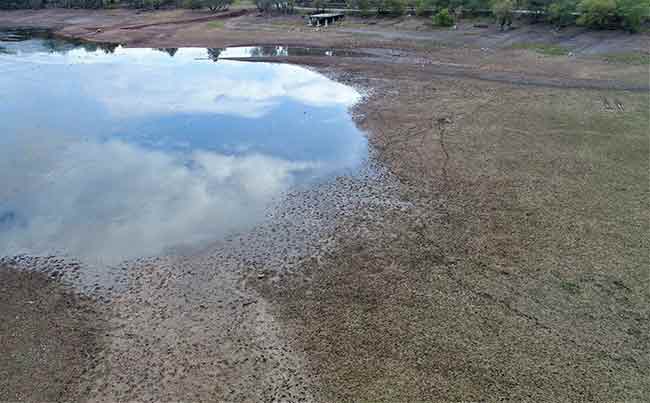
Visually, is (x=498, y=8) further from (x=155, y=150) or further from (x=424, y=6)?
(x=155, y=150)

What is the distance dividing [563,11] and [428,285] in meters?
46.5

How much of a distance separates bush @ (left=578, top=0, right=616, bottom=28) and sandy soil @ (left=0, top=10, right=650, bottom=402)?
77.0ft

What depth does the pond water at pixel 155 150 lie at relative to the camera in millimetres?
19078

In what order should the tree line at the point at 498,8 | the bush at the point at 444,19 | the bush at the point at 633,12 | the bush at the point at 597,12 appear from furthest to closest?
the bush at the point at 444,19 < the bush at the point at 597,12 < the tree line at the point at 498,8 < the bush at the point at 633,12

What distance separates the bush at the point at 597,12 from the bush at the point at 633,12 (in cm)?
75

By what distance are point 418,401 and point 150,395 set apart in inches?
265

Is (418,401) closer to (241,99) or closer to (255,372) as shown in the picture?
(255,372)

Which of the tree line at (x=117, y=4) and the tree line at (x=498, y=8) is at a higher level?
the tree line at (x=117, y=4)

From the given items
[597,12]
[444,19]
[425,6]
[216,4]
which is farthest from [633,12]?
[216,4]

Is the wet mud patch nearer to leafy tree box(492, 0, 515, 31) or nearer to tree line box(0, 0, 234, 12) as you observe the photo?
leafy tree box(492, 0, 515, 31)

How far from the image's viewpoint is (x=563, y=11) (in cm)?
4875

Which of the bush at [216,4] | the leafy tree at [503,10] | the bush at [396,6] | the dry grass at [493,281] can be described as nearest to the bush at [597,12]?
the leafy tree at [503,10]

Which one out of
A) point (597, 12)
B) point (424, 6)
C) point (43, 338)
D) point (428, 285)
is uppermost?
point (424, 6)

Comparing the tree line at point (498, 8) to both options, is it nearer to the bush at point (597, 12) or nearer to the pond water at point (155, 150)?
the bush at point (597, 12)
